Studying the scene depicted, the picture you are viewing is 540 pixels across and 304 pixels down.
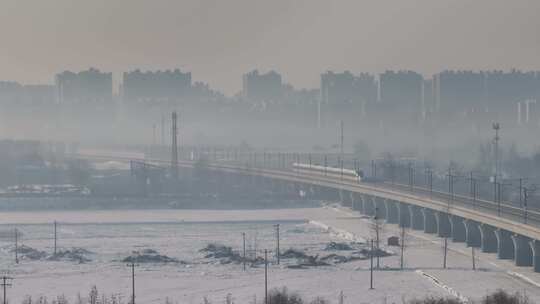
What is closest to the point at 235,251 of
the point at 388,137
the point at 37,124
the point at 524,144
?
the point at 524,144

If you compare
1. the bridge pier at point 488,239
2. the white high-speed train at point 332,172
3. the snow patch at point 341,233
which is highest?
the white high-speed train at point 332,172

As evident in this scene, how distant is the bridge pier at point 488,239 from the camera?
3041 cm

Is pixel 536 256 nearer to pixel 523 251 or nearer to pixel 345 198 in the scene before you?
pixel 523 251

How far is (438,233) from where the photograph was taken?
1355 inches

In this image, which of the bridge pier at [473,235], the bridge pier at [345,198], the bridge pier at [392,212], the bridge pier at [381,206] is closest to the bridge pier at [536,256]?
the bridge pier at [473,235]

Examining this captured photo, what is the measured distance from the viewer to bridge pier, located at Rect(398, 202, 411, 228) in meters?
37.7

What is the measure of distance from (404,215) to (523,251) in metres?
10.3

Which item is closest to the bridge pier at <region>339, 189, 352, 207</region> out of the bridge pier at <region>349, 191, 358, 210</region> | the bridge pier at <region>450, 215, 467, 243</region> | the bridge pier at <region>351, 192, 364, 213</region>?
the bridge pier at <region>349, 191, 358, 210</region>

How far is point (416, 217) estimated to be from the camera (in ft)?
122

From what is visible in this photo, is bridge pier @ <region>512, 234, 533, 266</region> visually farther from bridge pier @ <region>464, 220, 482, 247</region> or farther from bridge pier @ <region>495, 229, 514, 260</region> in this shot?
bridge pier @ <region>464, 220, 482, 247</region>

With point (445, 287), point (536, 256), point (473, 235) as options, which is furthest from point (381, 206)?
point (445, 287)

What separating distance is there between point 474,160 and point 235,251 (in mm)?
41042

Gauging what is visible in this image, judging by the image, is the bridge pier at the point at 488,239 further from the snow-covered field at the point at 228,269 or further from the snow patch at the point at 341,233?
the snow patch at the point at 341,233

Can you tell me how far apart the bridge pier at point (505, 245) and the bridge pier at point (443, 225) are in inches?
183
